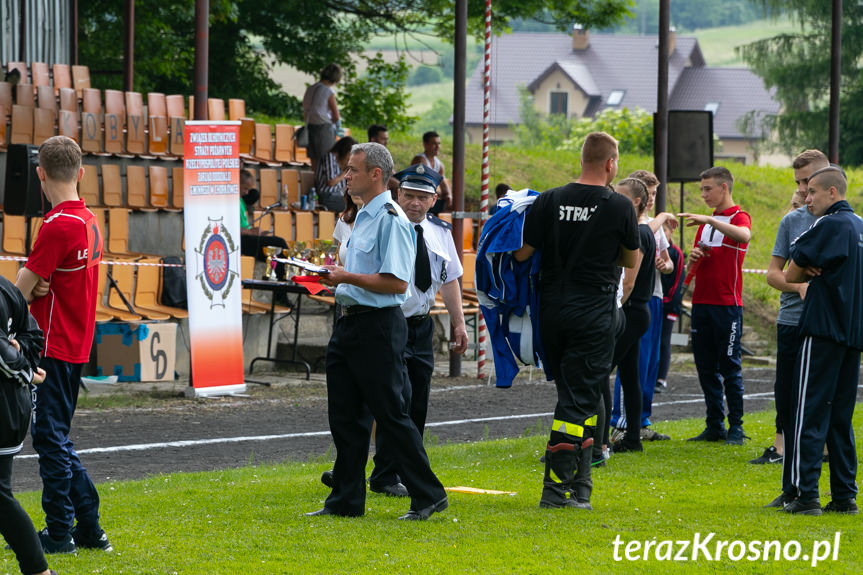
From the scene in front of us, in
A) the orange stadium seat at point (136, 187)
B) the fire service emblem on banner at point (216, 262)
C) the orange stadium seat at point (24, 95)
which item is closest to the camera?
the fire service emblem on banner at point (216, 262)

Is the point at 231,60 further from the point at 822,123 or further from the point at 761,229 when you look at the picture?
the point at 822,123

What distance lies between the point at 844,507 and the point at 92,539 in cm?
423

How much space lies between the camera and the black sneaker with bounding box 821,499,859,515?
763 centimetres

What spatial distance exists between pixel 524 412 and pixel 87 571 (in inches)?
315

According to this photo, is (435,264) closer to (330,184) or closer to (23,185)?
(23,185)

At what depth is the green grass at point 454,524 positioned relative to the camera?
20.6ft

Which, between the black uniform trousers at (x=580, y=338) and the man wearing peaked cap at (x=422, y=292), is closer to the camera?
the black uniform trousers at (x=580, y=338)

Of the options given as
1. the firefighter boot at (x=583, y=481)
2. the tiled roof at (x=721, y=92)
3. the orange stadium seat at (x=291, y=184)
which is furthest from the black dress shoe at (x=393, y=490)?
the tiled roof at (x=721, y=92)

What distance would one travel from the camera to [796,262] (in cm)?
748

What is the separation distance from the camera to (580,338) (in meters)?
7.59

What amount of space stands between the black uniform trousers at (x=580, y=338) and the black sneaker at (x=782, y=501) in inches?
48.8

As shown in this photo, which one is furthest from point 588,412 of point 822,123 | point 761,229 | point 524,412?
point 822,123

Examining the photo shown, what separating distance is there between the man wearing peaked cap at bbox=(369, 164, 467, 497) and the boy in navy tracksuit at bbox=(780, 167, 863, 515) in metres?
2.14

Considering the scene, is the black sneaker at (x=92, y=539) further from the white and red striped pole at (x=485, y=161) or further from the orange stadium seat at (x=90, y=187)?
the orange stadium seat at (x=90, y=187)
